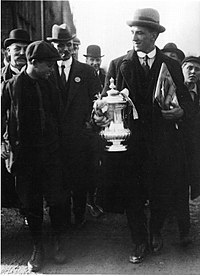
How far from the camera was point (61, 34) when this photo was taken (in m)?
2.89

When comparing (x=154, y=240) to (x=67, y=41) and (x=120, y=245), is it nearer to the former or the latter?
(x=120, y=245)

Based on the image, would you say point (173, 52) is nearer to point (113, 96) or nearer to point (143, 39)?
point (143, 39)

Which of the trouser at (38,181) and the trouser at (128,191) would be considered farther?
the trouser at (128,191)

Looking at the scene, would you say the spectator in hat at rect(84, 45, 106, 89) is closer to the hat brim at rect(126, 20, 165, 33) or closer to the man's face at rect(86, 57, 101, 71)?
the man's face at rect(86, 57, 101, 71)

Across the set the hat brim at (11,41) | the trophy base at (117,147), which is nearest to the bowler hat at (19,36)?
the hat brim at (11,41)

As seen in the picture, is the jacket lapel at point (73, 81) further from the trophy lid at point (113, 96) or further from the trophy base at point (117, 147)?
the trophy base at point (117, 147)

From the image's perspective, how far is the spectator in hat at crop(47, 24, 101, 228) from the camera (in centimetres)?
290

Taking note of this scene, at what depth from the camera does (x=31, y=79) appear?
2.66 meters

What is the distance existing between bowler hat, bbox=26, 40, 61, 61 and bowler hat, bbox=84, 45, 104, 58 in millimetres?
330

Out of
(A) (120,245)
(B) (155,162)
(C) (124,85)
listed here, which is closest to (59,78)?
(C) (124,85)

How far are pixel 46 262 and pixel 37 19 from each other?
4.61 ft

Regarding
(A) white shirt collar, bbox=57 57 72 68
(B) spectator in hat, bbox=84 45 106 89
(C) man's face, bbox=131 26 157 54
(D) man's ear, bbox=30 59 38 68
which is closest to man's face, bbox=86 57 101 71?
(B) spectator in hat, bbox=84 45 106 89

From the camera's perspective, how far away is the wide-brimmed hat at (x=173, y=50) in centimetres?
285

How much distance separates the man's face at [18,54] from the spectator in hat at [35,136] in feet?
0.71
